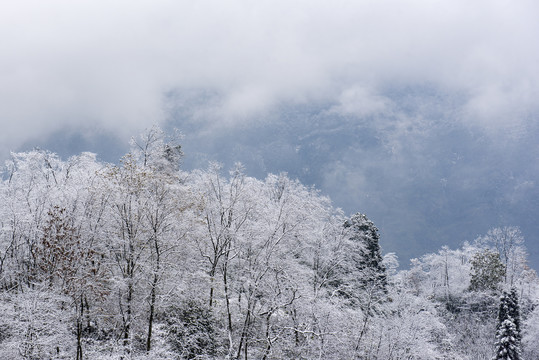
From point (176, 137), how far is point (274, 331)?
27598mm

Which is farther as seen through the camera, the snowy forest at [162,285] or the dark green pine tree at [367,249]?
the dark green pine tree at [367,249]

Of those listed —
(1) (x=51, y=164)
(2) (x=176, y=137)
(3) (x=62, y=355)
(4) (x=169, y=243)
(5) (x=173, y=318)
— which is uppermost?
(2) (x=176, y=137)

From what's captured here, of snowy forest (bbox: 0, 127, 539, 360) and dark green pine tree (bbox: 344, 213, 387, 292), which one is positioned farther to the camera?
Result: dark green pine tree (bbox: 344, 213, 387, 292)

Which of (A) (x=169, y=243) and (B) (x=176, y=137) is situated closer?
(A) (x=169, y=243)

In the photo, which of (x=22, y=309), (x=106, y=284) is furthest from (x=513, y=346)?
(x=22, y=309)

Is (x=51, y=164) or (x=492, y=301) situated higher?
(x=51, y=164)

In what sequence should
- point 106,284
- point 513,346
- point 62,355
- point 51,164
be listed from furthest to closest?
point 51,164, point 513,346, point 106,284, point 62,355

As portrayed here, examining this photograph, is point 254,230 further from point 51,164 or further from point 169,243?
point 51,164

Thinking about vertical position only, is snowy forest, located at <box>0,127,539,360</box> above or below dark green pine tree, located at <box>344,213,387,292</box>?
below

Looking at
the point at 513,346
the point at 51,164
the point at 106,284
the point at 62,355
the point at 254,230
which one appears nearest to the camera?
the point at 62,355

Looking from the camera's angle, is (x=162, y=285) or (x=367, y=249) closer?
(x=162, y=285)

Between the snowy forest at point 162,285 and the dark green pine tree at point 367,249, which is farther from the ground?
the dark green pine tree at point 367,249

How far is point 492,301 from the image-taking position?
46375 mm

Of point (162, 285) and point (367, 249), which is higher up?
point (367, 249)
